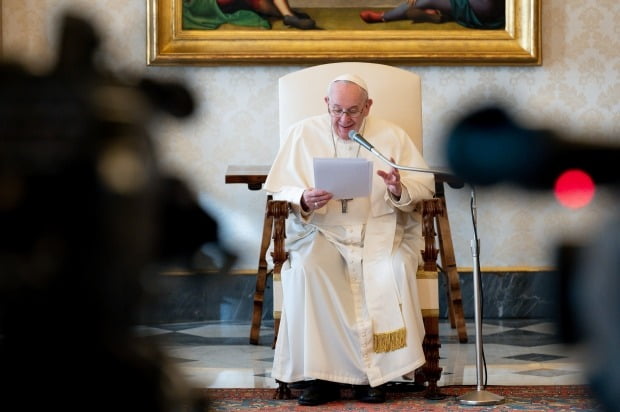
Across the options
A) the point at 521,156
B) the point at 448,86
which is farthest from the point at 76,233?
the point at 448,86

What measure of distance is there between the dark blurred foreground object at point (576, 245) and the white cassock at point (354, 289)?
A: 4.89 meters

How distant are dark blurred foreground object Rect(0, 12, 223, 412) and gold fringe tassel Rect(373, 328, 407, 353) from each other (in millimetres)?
4948

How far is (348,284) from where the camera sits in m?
5.50

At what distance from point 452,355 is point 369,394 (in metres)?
1.68

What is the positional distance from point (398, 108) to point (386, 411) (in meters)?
2.38

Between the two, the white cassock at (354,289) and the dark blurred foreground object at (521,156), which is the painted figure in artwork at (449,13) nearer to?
the white cassock at (354,289)

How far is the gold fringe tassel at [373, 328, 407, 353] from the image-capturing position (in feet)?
17.4

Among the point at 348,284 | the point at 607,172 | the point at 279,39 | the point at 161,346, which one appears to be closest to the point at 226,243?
the point at 161,346

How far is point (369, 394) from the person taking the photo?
525 cm

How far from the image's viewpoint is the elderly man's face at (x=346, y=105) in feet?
18.8

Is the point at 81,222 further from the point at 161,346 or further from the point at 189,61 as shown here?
the point at 189,61

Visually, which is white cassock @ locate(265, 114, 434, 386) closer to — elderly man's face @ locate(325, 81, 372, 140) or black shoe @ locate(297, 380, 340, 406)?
black shoe @ locate(297, 380, 340, 406)

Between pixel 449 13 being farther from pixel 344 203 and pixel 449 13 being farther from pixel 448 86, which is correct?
pixel 344 203

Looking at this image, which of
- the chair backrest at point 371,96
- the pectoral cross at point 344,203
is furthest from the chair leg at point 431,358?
the chair backrest at point 371,96
